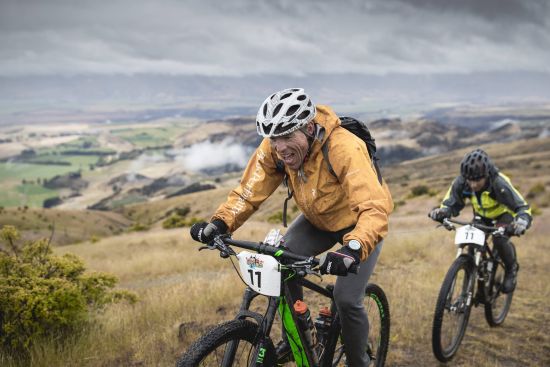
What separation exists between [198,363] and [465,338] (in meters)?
5.23

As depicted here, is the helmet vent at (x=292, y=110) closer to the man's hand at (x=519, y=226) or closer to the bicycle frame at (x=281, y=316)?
the bicycle frame at (x=281, y=316)

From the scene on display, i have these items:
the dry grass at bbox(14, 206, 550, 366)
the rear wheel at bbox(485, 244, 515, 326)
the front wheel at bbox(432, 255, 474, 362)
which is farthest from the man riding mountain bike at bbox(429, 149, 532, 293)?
the dry grass at bbox(14, 206, 550, 366)

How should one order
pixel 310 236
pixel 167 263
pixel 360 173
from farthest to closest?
pixel 167 263 < pixel 310 236 < pixel 360 173

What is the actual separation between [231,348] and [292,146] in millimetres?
1691

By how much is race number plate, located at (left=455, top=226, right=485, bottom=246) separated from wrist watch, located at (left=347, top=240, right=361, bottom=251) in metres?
3.45

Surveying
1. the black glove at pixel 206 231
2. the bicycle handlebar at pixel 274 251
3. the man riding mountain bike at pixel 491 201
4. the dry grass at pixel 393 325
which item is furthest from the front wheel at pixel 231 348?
the man riding mountain bike at pixel 491 201

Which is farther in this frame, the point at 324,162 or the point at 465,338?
the point at 465,338

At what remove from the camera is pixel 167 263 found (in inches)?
634

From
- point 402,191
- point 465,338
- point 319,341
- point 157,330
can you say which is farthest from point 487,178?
point 402,191

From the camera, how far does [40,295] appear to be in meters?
5.42

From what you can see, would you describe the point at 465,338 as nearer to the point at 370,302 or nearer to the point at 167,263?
the point at 370,302

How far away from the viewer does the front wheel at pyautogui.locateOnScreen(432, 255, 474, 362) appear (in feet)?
19.1

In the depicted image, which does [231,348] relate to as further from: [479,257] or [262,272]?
[479,257]

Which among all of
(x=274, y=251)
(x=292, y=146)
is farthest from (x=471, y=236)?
(x=274, y=251)
